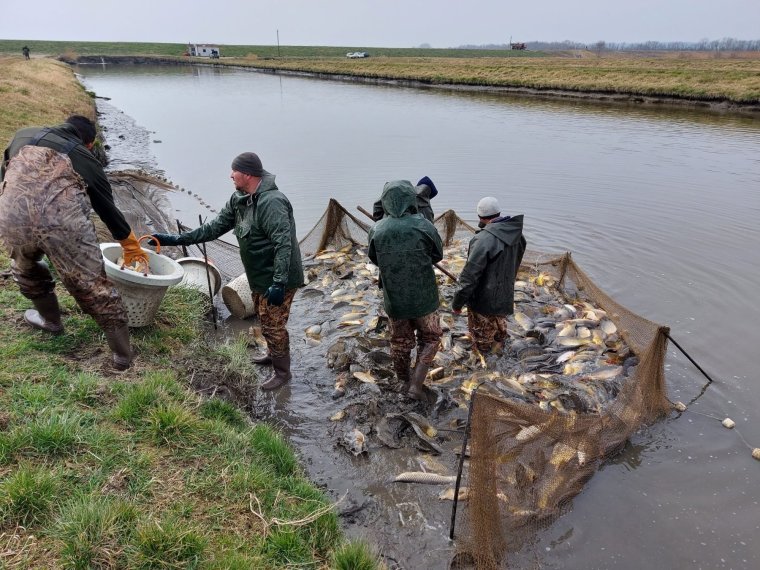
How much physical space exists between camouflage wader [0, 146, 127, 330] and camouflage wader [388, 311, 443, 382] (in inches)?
110

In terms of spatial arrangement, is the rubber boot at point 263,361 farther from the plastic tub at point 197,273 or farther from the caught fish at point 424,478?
the caught fish at point 424,478

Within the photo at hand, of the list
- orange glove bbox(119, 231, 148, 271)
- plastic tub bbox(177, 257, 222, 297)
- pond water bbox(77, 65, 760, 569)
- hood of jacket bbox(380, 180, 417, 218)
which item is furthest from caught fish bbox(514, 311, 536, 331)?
orange glove bbox(119, 231, 148, 271)

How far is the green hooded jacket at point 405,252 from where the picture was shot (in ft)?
15.8

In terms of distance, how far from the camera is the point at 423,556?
151 inches

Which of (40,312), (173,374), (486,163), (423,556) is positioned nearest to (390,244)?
(173,374)

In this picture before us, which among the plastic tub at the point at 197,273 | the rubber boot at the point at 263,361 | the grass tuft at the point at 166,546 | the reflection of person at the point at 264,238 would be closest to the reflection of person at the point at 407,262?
the reflection of person at the point at 264,238

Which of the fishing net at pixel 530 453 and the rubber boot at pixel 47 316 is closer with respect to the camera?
the fishing net at pixel 530 453

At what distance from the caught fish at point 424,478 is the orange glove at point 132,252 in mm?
3315

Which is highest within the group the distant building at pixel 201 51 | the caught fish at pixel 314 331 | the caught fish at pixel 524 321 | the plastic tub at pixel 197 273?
the distant building at pixel 201 51

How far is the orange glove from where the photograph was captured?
499 cm

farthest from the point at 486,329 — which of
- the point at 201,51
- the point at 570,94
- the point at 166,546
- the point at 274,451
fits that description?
the point at 201,51

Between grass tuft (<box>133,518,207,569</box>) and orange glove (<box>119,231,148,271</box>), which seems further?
orange glove (<box>119,231,148,271</box>)

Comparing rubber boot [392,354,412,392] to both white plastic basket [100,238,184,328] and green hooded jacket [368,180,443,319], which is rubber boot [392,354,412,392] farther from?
white plastic basket [100,238,184,328]

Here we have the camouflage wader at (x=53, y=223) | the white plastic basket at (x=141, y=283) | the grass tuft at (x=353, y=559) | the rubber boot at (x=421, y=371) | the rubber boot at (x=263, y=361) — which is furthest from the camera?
the rubber boot at (x=263, y=361)
